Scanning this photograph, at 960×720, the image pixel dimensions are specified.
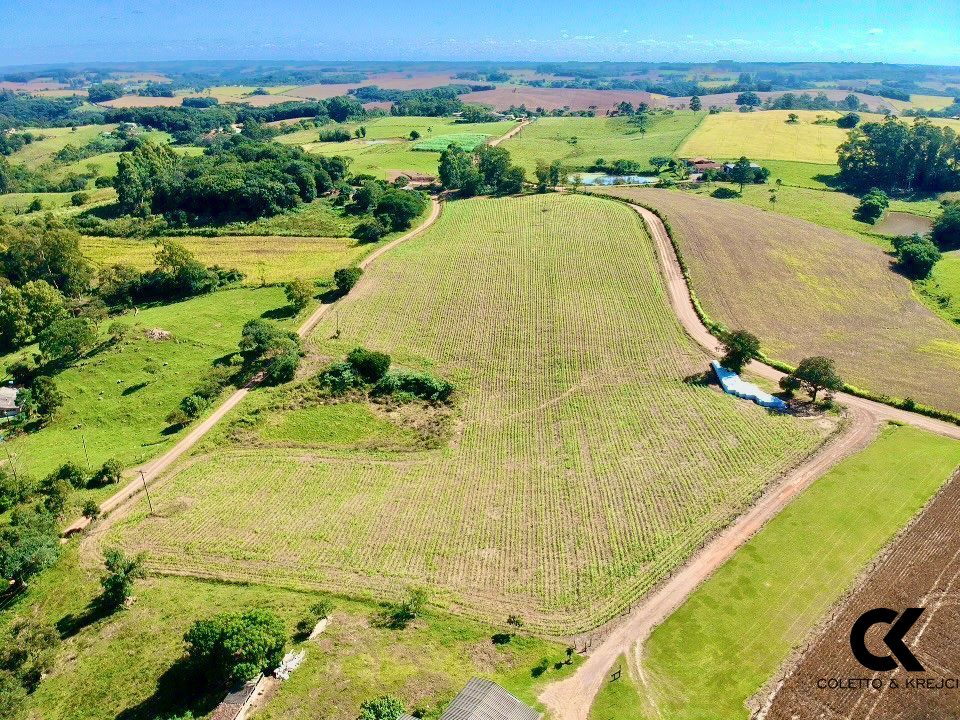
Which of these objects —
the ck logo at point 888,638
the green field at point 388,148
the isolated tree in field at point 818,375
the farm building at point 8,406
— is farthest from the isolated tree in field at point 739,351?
the green field at point 388,148

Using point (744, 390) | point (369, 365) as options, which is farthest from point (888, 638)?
point (369, 365)

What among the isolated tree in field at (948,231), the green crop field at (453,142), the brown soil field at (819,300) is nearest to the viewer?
the brown soil field at (819,300)

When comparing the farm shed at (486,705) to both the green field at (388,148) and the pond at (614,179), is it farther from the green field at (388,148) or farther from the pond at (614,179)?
the green field at (388,148)

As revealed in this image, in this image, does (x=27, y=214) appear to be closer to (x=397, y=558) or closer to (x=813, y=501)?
(x=397, y=558)

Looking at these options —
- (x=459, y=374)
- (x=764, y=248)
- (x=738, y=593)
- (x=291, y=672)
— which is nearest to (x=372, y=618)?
(x=291, y=672)

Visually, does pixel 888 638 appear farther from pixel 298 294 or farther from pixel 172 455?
pixel 298 294
